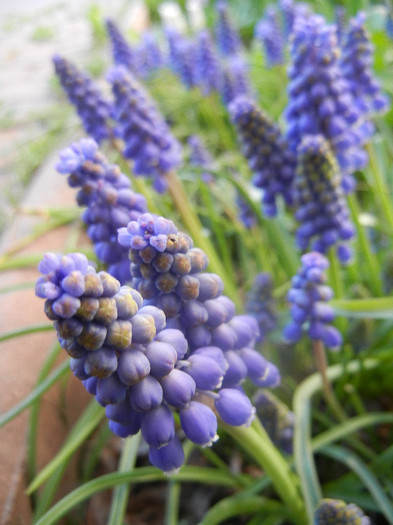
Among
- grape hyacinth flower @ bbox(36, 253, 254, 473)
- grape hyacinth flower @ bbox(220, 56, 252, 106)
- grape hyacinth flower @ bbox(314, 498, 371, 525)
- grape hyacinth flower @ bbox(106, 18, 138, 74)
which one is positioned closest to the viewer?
grape hyacinth flower @ bbox(36, 253, 254, 473)

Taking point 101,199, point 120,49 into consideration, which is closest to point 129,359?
point 101,199

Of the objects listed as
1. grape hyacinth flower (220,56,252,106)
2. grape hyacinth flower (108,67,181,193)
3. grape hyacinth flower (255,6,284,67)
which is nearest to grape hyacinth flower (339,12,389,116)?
grape hyacinth flower (108,67,181,193)

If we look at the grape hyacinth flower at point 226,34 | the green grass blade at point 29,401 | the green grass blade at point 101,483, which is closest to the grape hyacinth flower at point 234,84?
the grape hyacinth flower at point 226,34

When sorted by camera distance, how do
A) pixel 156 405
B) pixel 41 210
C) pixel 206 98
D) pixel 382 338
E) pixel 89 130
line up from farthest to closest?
pixel 206 98 → pixel 41 210 → pixel 89 130 → pixel 382 338 → pixel 156 405

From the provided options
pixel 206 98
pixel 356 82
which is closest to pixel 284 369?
pixel 356 82

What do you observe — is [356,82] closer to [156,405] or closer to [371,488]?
[371,488]

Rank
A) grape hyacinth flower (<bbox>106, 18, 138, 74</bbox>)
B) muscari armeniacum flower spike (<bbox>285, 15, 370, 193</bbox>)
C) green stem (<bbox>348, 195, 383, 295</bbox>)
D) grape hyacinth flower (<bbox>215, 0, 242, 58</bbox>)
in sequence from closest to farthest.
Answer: muscari armeniacum flower spike (<bbox>285, 15, 370, 193</bbox>)
green stem (<bbox>348, 195, 383, 295</bbox>)
grape hyacinth flower (<bbox>106, 18, 138, 74</bbox>)
grape hyacinth flower (<bbox>215, 0, 242, 58</bbox>)

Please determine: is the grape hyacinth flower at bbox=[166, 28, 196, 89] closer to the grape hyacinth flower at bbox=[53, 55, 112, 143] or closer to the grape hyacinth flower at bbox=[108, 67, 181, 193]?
the grape hyacinth flower at bbox=[53, 55, 112, 143]

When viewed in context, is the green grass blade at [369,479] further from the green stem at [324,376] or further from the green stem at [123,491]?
the green stem at [123,491]
